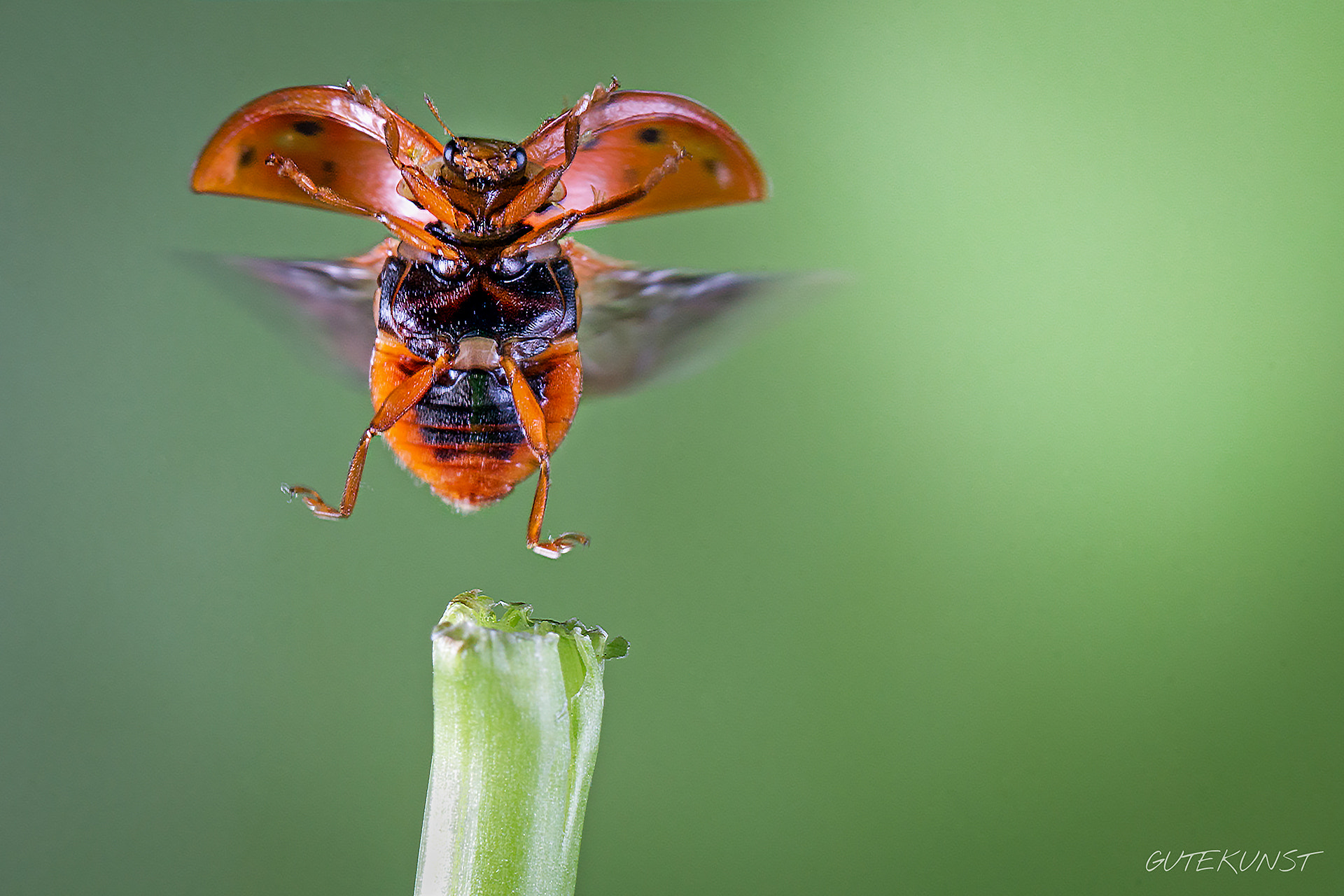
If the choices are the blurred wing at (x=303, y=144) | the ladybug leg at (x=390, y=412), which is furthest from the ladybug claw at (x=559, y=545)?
the blurred wing at (x=303, y=144)

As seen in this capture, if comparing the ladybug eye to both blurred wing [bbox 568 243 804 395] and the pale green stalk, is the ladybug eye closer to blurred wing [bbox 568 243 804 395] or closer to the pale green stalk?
blurred wing [bbox 568 243 804 395]

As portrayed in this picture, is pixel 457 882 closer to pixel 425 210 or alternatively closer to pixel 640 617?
pixel 425 210

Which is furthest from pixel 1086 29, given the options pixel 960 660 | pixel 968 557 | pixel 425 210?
pixel 425 210

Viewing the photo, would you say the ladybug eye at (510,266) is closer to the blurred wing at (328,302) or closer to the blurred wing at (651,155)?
the blurred wing at (651,155)

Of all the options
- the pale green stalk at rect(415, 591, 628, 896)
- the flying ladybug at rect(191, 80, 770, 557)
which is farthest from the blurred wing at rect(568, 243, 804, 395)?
the pale green stalk at rect(415, 591, 628, 896)

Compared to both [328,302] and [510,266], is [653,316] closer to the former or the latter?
[510,266]

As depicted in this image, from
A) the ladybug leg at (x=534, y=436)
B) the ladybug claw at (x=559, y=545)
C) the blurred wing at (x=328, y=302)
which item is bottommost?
the ladybug claw at (x=559, y=545)

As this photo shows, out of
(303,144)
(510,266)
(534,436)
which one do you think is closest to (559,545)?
(534,436)

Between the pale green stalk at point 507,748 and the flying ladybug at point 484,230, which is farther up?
the flying ladybug at point 484,230
